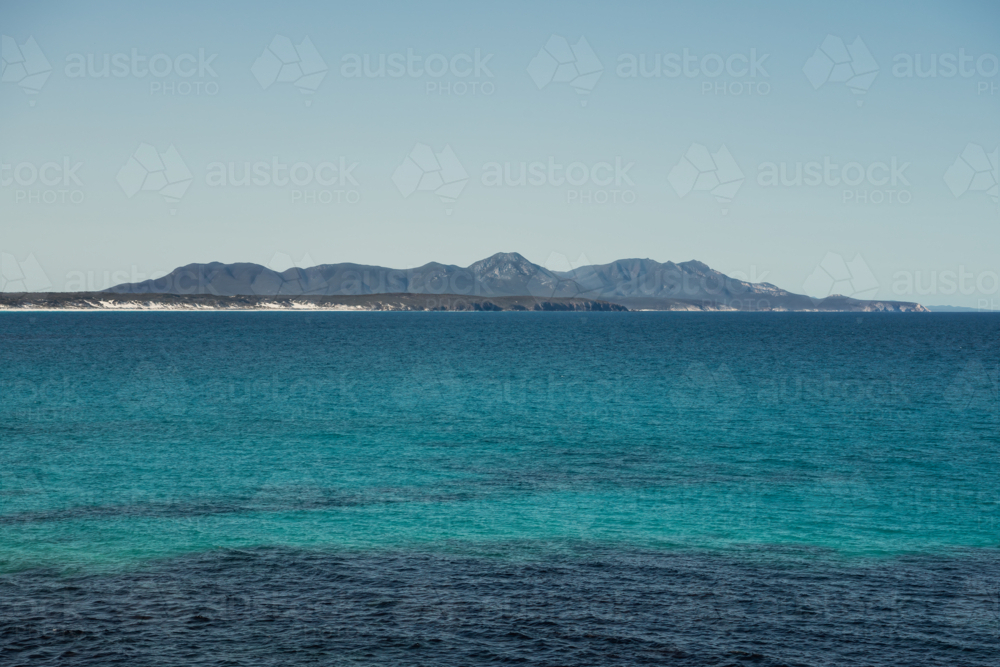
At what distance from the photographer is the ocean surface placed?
16312 mm

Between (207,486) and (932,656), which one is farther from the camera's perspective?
(207,486)

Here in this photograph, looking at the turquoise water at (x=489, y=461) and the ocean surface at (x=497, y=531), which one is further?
the turquoise water at (x=489, y=461)

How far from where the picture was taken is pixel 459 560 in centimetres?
2130

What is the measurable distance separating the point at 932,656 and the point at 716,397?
43736mm

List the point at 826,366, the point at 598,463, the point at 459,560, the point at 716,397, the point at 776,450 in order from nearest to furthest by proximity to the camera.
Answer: the point at 459,560, the point at 598,463, the point at 776,450, the point at 716,397, the point at 826,366

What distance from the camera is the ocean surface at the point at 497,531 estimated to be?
1631cm

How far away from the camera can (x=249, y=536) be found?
23.4 metres

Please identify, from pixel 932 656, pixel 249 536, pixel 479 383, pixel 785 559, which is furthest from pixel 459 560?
pixel 479 383

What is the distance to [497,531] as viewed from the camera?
23953mm

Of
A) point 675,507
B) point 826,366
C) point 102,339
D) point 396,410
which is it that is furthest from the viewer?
point 102,339

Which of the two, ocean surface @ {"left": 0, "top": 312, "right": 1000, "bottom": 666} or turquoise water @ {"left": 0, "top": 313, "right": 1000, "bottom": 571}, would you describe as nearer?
ocean surface @ {"left": 0, "top": 312, "right": 1000, "bottom": 666}

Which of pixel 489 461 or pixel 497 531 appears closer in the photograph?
pixel 497 531

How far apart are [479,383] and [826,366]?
42.2 m

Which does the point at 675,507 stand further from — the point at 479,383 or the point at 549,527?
the point at 479,383
